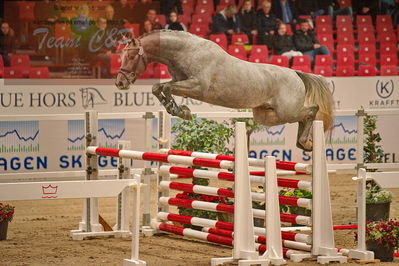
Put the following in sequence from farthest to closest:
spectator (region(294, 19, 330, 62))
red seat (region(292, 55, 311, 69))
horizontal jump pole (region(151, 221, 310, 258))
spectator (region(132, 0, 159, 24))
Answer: spectator (region(294, 19, 330, 62))
red seat (region(292, 55, 311, 69))
spectator (region(132, 0, 159, 24))
horizontal jump pole (region(151, 221, 310, 258))

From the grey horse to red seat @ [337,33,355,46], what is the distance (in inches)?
319

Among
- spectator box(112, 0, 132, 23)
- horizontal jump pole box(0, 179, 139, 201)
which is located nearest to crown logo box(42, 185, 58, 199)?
horizontal jump pole box(0, 179, 139, 201)

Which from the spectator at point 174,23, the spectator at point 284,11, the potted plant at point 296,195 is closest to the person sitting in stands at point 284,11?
the spectator at point 284,11

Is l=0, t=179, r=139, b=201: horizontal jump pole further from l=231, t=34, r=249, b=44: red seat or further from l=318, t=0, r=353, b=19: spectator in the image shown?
l=318, t=0, r=353, b=19: spectator

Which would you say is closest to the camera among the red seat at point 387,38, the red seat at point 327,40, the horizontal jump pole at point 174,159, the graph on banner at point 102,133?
the horizontal jump pole at point 174,159

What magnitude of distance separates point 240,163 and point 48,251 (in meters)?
1.82

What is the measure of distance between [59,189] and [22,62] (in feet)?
21.1

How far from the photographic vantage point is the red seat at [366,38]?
14.4 meters

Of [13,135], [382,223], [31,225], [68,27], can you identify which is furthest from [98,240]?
[68,27]

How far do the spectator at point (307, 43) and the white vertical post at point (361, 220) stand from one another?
308 inches

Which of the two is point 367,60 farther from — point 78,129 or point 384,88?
point 78,129

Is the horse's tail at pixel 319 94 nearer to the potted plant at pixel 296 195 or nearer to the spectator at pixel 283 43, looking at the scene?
the potted plant at pixel 296 195

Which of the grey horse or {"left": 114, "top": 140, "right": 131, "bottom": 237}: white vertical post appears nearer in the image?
the grey horse

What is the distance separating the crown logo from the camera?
530 centimetres
